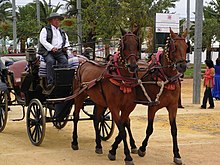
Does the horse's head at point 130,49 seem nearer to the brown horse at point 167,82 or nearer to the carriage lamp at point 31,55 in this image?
the brown horse at point 167,82

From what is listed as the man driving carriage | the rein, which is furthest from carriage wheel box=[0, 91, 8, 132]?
the rein

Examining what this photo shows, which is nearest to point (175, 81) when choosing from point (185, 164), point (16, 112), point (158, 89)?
point (158, 89)

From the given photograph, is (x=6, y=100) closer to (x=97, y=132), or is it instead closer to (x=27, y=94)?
(x=27, y=94)

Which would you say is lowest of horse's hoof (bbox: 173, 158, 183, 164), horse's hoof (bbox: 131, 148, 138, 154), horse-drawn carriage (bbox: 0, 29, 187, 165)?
horse's hoof (bbox: 131, 148, 138, 154)

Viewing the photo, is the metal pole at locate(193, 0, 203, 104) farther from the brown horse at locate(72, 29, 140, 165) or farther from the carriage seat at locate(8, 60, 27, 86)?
the brown horse at locate(72, 29, 140, 165)

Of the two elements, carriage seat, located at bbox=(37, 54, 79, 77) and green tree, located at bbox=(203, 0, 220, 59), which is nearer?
carriage seat, located at bbox=(37, 54, 79, 77)

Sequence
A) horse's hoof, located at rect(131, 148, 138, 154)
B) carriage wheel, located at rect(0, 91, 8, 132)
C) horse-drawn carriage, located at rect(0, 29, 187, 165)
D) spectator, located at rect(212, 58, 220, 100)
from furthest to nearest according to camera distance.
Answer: spectator, located at rect(212, 58, 220, 100)
carriage wheel, located at rect(0, 91, 8, 132)
horse's hoof, located at rect(131, 148, 138, 154)
horse-drawn carriage, located at rect(0, 29, 187, 165)

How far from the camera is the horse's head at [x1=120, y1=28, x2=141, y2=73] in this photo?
738 cm

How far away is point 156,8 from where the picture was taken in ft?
105

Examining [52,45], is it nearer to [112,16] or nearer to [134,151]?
[134,151]

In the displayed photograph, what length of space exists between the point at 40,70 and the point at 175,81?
3.18 metres

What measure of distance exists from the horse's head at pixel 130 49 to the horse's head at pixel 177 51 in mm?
592

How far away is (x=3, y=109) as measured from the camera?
1128cm

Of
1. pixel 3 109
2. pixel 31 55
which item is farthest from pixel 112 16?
pixel 31 55
